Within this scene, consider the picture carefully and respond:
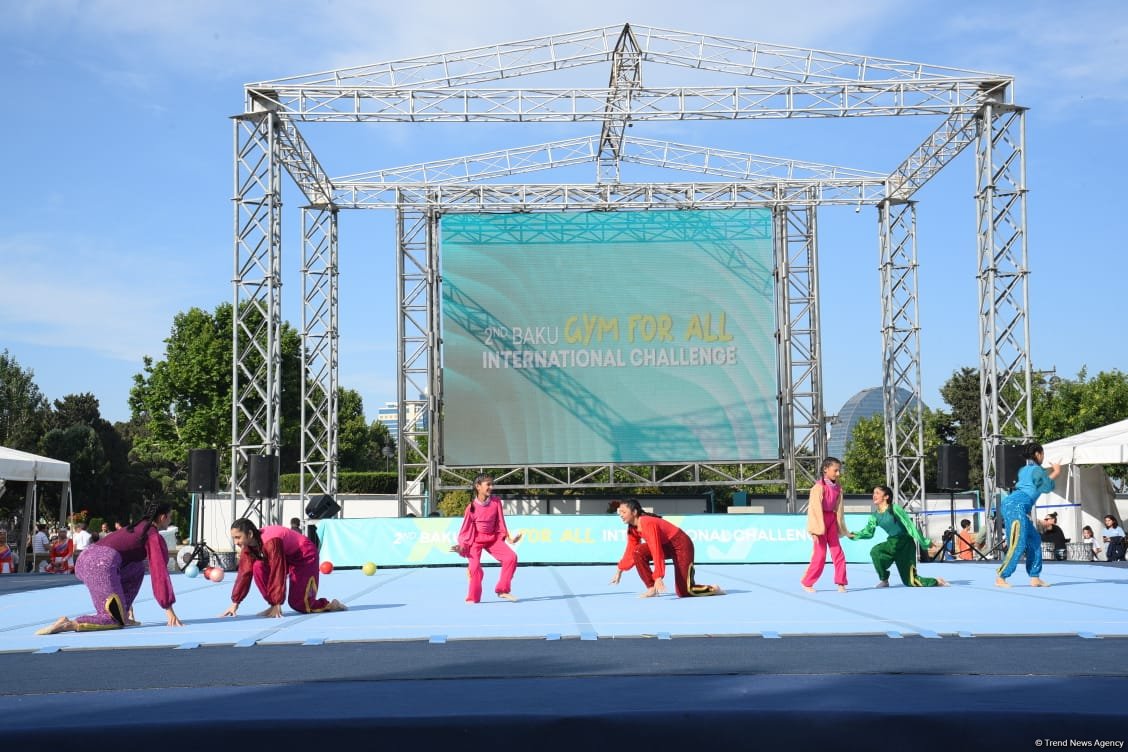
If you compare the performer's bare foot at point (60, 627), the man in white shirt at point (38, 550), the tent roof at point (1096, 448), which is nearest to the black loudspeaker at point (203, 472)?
the man in white shirt at point (38, 550)

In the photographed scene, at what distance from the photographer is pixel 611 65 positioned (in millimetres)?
22984

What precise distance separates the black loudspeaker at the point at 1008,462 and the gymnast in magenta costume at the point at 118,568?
14765mm

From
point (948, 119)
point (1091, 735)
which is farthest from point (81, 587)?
point (948, 119)

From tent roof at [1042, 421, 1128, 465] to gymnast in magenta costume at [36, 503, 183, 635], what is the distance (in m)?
19.3

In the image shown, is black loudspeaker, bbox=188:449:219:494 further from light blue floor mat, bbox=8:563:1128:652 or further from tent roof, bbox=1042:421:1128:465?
tent roof, bbox=1042:421:1128:465

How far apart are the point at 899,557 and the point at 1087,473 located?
17.4 metres

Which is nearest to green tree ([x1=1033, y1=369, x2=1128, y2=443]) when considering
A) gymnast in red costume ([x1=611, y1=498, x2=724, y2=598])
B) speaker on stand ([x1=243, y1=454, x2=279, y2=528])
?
speaker on stand ([x1=243, y1=454, x2=279, y2=528])

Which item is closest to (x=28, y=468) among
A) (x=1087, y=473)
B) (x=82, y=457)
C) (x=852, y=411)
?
(x=1087, y=473)

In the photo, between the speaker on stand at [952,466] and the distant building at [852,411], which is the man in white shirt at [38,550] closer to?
the speaker on stand at [952,466]

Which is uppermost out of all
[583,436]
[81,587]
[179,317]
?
[179,317]

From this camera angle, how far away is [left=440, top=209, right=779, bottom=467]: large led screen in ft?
89.7

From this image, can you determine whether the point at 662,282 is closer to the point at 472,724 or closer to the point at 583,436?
the point at 583,436

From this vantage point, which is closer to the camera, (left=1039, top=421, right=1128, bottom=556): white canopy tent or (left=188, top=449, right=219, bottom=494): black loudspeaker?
(left=188, top=449, right=219, bottom=494): black loudspeaker

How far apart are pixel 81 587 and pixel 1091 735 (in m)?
15.2
